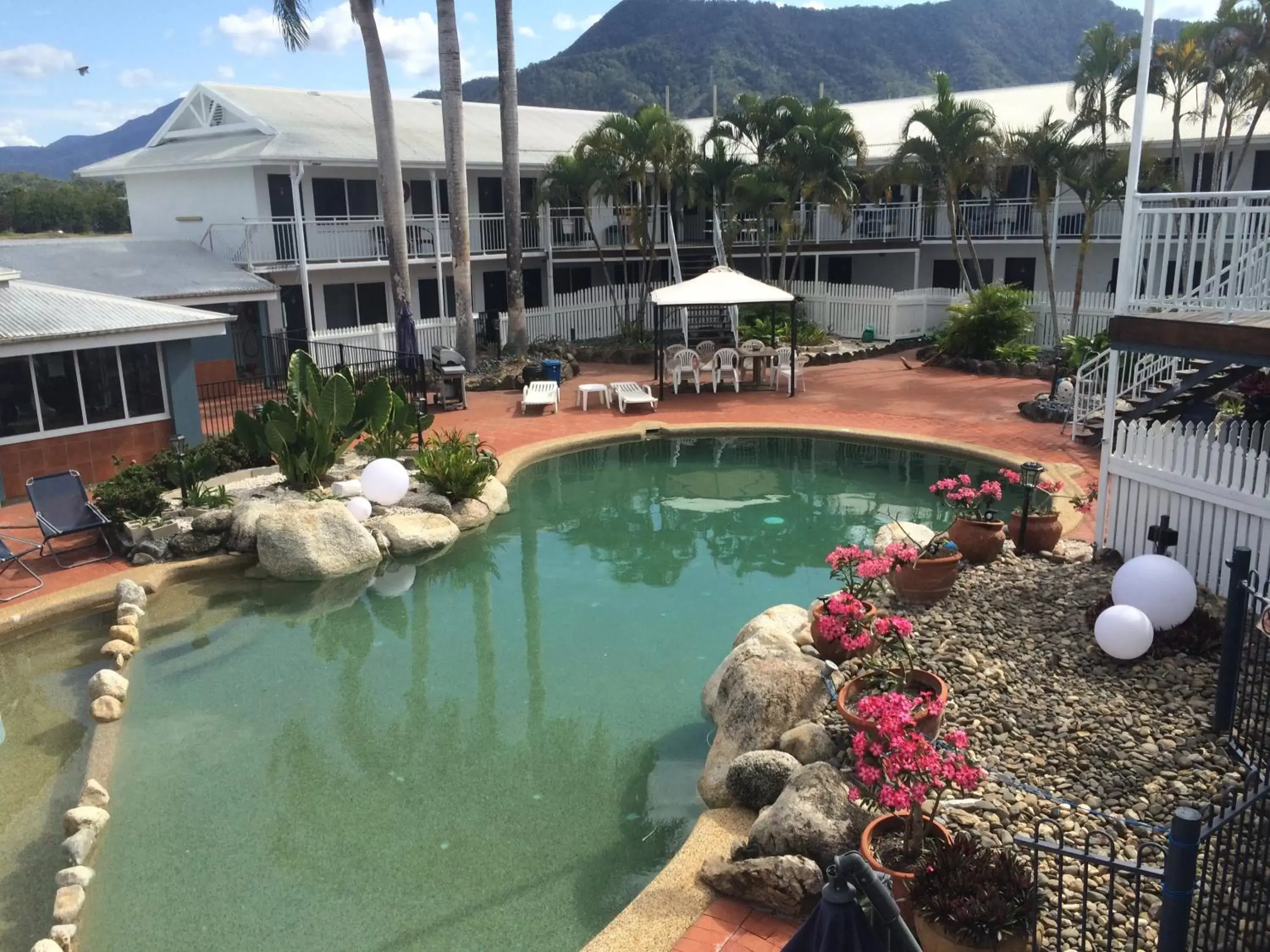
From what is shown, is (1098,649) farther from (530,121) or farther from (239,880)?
(530,121)

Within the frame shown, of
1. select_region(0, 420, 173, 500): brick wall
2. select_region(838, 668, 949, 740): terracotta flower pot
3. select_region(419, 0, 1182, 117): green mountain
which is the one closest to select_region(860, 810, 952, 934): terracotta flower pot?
select_region(838, 668, 949, 740): terracotta flower pot

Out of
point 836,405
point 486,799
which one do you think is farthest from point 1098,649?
point 836,405

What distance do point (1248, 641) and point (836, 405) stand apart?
1346 centimetres

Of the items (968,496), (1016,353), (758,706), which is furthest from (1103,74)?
(758,706)

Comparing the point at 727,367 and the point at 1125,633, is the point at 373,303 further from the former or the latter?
the point at 1125,633

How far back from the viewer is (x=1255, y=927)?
4.12m

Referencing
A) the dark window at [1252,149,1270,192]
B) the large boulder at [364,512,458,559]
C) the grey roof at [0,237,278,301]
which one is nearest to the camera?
the large boulder at [364,512,458,559]

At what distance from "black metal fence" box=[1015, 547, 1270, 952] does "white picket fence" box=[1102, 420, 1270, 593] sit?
182cm

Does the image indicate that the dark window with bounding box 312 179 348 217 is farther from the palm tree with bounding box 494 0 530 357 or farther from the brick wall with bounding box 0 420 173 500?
the brick wall with bounding box 0 420 173 500

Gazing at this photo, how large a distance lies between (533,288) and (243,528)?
57.9 ft

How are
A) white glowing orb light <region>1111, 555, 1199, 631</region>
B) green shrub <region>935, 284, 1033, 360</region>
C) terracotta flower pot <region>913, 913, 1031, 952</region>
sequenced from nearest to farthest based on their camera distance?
terracotta flower pot <region>913, 913, 1031, 952</region> → white glowing orb light <region>1111, 555, 1199, 631</region> → green shrub <region>935, 284, 1033, 360</region>

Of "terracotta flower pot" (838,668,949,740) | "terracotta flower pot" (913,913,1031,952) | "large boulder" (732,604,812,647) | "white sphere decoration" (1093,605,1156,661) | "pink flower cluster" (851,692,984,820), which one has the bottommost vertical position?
"large boulder" (732,604,812,647)

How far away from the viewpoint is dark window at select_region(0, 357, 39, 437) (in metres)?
13.4

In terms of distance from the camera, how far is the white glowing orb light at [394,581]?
11.3m
